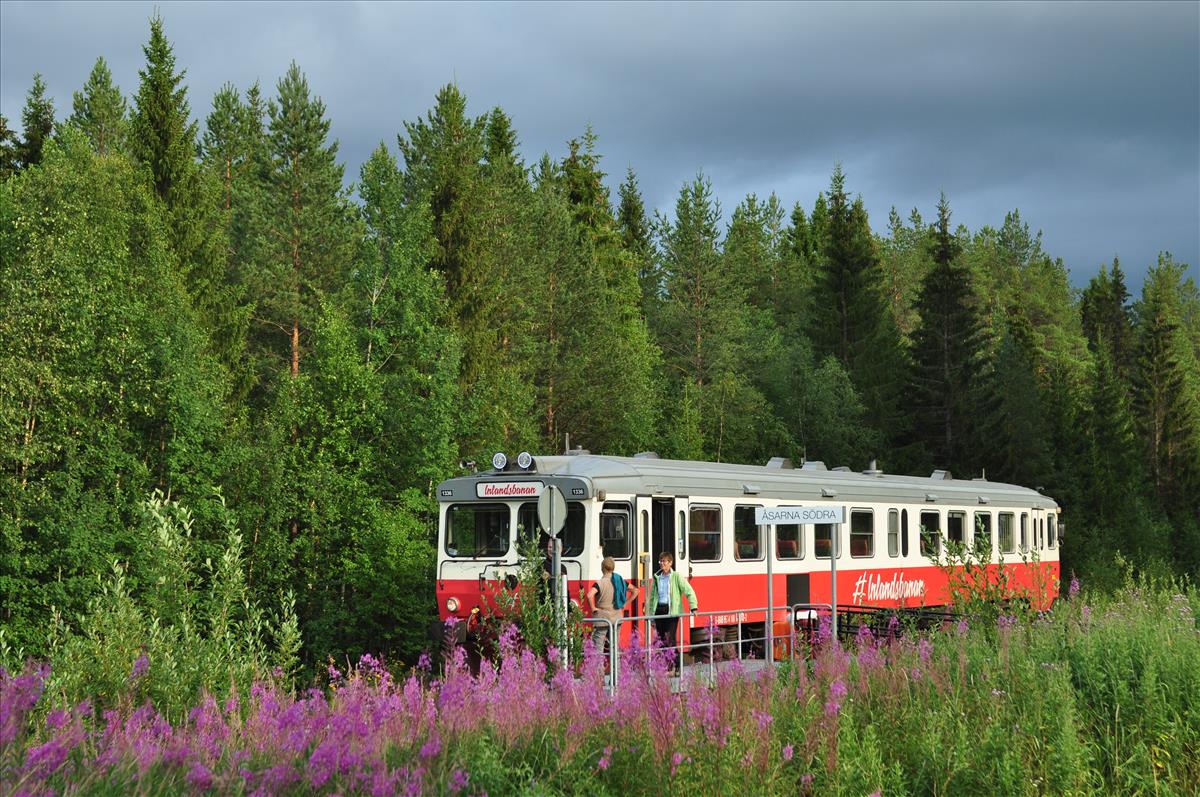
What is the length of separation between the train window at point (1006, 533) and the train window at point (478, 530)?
12855 mm

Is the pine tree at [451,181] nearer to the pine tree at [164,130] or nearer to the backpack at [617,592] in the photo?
the pine tree at [164,130]

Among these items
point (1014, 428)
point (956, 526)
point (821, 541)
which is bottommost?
point (956, 526)

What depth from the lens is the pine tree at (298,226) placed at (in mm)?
40094

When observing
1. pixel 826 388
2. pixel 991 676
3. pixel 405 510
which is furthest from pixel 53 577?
pixel 826 388

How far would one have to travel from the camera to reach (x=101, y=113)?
48.0 meters

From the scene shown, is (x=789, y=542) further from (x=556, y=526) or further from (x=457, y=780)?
(x=457, y=780)

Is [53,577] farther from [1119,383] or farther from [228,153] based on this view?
[1119,383]

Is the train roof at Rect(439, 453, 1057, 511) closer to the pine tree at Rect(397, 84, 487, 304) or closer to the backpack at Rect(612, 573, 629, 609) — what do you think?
the backpack at Rect(612, 573, 629, 609)

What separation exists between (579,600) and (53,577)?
17.7 metres

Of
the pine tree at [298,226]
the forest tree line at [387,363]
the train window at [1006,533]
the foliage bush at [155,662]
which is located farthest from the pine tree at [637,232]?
the foliage bush at [155,662]

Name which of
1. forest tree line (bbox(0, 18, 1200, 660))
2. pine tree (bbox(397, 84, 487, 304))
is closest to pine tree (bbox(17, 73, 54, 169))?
forest tree line (bbox(0, 18, 1200, 660))

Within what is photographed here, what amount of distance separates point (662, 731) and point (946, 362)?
5073 centimetres

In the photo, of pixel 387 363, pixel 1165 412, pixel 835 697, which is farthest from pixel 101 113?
pixel 1165 412

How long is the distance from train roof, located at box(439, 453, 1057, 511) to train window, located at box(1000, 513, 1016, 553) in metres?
0.84
